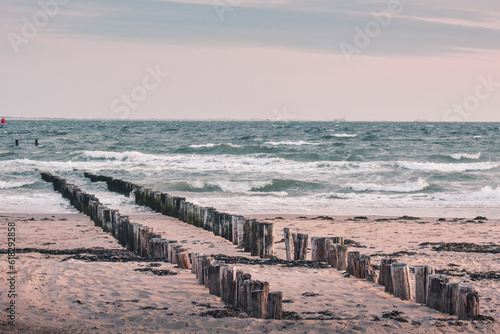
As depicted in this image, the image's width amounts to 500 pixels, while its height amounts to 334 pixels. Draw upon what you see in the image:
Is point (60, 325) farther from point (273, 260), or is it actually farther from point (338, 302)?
point (273, 260)

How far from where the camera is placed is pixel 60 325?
562cm

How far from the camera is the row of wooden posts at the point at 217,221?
32.1ft

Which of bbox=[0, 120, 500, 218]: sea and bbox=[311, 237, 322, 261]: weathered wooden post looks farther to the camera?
bbox=[0, 120, 500, 218]: sea

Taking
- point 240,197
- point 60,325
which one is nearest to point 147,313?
point 60,325

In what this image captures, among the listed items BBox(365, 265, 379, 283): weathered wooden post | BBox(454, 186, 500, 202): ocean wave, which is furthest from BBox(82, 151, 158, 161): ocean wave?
BBox(365, 265, 379, 283): weathered wooden post

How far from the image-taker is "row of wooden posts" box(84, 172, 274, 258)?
9.79m

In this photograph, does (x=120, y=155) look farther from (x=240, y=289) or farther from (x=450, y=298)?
(x=450, y=298)

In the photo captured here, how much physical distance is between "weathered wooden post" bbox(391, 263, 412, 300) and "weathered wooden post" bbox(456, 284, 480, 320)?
2.77 feet

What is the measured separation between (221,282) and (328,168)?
2558 cm

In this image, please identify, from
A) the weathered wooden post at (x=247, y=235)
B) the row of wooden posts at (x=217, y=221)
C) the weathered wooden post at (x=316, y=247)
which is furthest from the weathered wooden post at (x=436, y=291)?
the weathered wooden post at (x=247, y=235)

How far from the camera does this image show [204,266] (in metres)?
7.20

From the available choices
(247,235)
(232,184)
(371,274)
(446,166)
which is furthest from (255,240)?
(446,166)

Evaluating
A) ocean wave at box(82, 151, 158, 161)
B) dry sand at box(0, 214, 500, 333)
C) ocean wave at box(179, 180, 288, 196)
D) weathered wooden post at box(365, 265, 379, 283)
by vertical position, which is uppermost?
ocean wave at box(82, 151, 158, 161)

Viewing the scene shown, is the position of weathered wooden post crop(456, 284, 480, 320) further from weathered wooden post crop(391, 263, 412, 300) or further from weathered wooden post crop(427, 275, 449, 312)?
weathered wooden post crop(391, 263, 412, 300)
